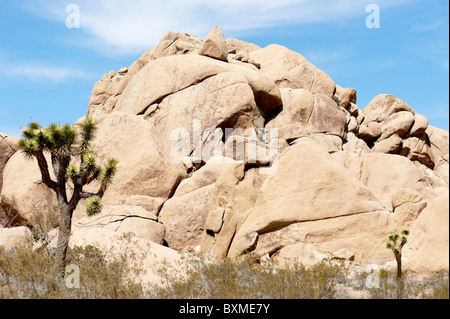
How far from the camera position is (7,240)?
18672mm

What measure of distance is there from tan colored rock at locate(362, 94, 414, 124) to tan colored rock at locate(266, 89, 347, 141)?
6007mm

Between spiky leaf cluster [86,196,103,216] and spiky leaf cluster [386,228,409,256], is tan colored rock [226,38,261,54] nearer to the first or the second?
spiky leaf cluster [86,196,103,216]

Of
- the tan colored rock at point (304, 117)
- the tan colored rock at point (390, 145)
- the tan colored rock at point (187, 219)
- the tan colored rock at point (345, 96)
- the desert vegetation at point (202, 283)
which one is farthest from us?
the tan colored rock at point (345, 96)

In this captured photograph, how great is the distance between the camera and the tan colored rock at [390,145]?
32.6 meters

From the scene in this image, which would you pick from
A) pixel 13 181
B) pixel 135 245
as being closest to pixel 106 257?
pixel 135 245

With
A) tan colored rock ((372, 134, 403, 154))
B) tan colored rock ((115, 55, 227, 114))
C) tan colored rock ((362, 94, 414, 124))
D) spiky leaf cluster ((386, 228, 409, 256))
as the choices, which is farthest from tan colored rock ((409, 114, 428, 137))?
spiky leaf cluster ((386, 228, 409, 256))

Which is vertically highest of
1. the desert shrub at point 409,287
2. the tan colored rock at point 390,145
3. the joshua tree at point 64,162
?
the tan colored rock at point 390,145

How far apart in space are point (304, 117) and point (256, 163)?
12211 mm

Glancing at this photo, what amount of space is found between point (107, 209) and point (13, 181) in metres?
7.00

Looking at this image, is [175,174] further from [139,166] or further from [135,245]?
[135,245]

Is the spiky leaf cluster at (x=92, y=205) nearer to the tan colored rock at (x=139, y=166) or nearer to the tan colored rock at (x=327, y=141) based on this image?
the tan colored rock at (x=139, y=166)

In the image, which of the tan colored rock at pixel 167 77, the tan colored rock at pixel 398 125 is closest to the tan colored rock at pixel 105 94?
the tan colored rock at pixel 167 77

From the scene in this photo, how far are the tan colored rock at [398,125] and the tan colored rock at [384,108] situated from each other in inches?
29.7
